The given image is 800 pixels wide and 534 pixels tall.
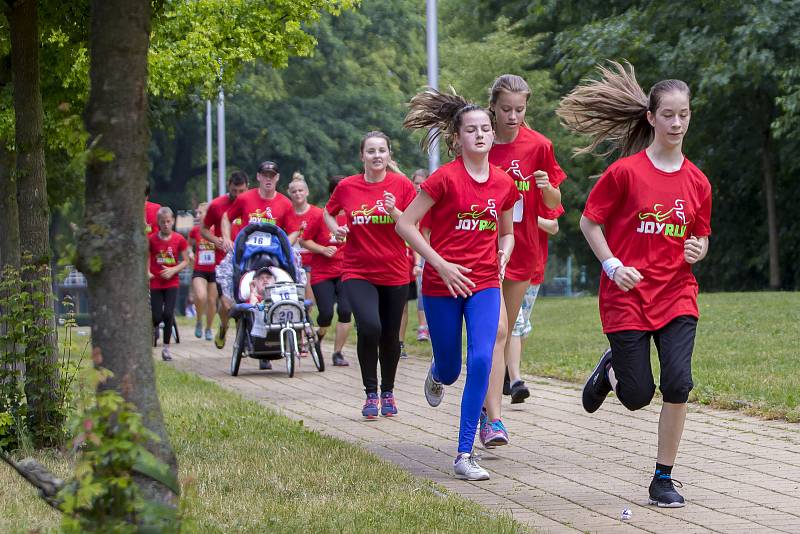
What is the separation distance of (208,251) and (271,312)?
17.7 feet

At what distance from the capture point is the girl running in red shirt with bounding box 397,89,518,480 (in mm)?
7793

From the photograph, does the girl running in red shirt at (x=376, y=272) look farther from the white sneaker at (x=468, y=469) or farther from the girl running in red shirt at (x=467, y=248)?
the white sneaker at (x=468, y=469)

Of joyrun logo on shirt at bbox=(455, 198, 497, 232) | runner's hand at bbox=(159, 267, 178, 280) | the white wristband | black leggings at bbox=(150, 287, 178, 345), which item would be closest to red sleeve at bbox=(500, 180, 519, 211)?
joyrun logo on shirt at bbox=(455, 198, 497, 232)

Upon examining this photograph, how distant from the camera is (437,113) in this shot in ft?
29.0

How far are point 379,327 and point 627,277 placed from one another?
155 inches

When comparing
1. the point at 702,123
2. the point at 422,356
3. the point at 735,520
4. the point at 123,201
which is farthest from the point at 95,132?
the point at 702,123

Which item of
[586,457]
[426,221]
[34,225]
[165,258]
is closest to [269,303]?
[165,258]

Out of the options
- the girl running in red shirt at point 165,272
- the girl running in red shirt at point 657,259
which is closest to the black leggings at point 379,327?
the girl running in red shirt at point 657,259

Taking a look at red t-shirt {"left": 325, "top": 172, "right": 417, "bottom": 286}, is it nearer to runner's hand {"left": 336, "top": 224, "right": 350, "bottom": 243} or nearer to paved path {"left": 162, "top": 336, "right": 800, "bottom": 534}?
runner's hand {"left": 336, "top": 224, "right": 350, "bottom": 243}

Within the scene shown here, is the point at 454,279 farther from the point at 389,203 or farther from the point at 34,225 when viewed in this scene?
the point at 34,225

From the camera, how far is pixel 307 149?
50781mm

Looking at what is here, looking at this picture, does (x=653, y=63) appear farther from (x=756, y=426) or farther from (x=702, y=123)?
(x=756, y=426)

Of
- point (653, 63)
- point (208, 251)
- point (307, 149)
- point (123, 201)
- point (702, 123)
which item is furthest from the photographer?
point (307, 149)

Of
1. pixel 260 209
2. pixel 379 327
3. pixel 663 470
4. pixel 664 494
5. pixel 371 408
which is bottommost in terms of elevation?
pixel 371 408
